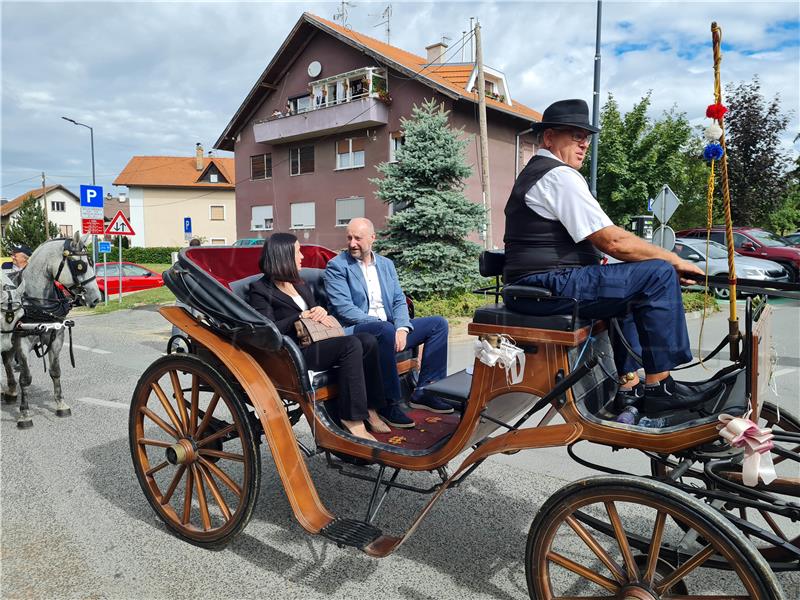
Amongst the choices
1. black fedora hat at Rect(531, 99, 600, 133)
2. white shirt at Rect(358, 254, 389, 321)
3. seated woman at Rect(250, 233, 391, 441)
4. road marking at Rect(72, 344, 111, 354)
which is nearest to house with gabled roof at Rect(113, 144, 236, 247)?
road marking at Rect(72, 344, 111, 354)

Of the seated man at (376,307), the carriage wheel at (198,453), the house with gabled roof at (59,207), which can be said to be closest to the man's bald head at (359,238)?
the seated man at (376,307)

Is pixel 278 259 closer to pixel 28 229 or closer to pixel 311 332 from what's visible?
pixel 311 332

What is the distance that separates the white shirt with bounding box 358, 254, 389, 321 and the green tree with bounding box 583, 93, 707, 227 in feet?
67.2

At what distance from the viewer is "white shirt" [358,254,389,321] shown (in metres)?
4.36

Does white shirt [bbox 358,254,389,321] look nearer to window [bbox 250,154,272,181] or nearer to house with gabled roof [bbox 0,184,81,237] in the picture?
window [bbox 250,154,272,181]

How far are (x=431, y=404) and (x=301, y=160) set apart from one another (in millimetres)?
26622

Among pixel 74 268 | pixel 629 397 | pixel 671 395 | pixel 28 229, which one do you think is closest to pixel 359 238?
pixel 629 397

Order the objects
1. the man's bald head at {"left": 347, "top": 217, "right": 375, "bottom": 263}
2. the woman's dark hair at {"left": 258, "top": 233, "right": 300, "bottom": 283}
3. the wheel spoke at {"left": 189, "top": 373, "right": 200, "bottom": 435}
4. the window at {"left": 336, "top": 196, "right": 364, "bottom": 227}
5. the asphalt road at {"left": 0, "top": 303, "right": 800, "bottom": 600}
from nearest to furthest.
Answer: the asphalt road at {"left": 0, "top": 303, "right": 800, "bottom": 600} < the wheel spoke at {"left": 189, "top": 373, "right": 200, "bottom": 435} < the woman's dark hair at {"left": 258, "top": 233, "right": 300, "bottom": 283} < the man's bald head at {"left": 347, "top": 217, "right": 375, "bottom": 263} < the window at {"left": 336, "top": 196, "right": 364, "bottom": 227}

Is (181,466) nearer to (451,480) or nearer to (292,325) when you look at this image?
(292,325)

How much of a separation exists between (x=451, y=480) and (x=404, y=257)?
10402 millimetres

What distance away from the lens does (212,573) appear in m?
3.13

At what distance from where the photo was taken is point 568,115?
9.53 ft

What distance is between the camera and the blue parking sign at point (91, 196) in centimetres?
1470

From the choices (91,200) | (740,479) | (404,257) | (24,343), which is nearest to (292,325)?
(740,479)
